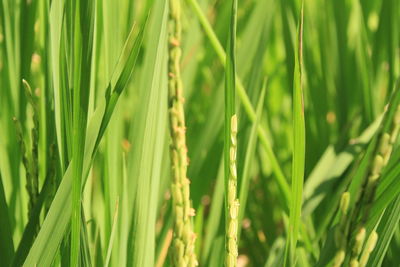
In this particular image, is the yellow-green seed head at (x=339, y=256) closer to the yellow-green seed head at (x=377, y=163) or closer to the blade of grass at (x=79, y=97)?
the yellow-green seed head at (x=377, y=163)

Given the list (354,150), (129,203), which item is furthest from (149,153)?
(354,150)

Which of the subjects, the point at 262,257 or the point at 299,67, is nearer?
the point at 299,67

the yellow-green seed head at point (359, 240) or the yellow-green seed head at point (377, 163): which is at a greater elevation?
the yellow-green seed head at point (377, 163)

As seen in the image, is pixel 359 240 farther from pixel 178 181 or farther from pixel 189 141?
pixel 189 141

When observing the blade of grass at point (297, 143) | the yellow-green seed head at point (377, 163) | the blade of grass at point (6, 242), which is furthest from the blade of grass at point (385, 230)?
the blade of grass at point (6, 242)

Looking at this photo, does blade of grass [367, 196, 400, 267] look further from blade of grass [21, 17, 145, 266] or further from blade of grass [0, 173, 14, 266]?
blade of grass [0, 173, 14, 266]

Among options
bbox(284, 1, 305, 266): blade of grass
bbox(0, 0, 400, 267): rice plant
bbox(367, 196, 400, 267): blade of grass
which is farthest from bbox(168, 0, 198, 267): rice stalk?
bbox(367, 196, 400, 267): blade of grass

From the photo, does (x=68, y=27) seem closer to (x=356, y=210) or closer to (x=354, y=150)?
(x=356, y=210)

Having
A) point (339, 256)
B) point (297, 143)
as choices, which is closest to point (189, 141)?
point (297, 143)
